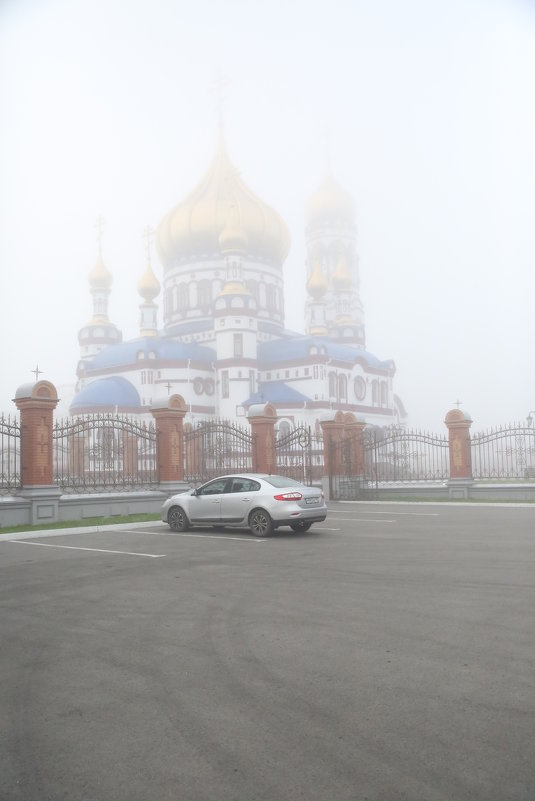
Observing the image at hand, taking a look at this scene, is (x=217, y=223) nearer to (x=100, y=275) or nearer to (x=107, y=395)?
(x=100, y=275)

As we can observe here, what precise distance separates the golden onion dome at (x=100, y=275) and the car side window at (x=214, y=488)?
56.7 m

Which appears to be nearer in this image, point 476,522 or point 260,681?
point 260,681

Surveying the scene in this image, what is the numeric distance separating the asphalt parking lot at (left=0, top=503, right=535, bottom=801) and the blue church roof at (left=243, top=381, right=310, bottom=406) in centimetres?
4739

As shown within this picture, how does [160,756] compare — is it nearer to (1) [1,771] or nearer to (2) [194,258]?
(1) [1,771]

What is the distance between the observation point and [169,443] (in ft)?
70.8

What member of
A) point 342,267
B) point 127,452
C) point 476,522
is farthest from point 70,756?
point 342,267

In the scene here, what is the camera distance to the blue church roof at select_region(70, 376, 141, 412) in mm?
55219

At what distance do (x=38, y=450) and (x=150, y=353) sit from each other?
136 ft

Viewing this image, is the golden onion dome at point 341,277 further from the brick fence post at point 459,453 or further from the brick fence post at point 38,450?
the brick fence post at point 38,450

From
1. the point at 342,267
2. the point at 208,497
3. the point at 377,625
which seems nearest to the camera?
the point at 377,625

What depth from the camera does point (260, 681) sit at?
4.97 m

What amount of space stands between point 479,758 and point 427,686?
114 centimetres

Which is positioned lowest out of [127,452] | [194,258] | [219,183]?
[127,452]

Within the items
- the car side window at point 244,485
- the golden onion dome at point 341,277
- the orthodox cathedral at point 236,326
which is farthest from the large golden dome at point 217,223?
the car side window at point 244,485
